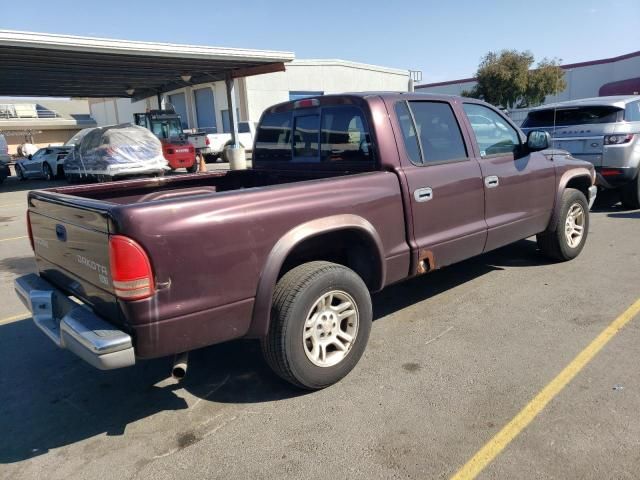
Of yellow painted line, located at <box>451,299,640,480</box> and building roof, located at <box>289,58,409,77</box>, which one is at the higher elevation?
building roof, located at <box>289,58,409,77</box>

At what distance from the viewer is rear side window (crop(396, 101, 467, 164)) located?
12.9ft

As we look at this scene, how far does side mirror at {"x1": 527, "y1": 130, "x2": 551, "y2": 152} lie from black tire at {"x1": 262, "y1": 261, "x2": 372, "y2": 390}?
263cm

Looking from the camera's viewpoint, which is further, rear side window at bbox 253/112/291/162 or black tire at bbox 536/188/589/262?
black tire at bbox 536/188/589/262

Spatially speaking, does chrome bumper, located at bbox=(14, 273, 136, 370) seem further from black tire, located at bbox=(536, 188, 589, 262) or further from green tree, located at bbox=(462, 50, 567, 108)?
green tree, located at bbox=(462, 50, 567, 108)

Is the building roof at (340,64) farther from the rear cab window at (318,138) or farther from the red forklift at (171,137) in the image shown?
the rear cab window at (318,138)

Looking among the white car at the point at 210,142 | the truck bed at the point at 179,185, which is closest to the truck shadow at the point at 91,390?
the truck bed at the point at 179,185

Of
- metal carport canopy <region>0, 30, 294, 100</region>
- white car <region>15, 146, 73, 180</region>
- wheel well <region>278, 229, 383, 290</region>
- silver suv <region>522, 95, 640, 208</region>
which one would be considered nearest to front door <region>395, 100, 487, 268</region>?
wheel well <region>278, 229, 383, 290</region>

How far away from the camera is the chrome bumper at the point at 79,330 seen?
8.23 feet

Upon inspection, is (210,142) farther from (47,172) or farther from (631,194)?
(631,194)

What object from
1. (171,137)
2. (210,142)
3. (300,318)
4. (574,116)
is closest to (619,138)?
(574,116)

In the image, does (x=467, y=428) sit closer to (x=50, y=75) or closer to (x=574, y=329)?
(x=574, y=329)

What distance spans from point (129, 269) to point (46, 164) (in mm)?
22207

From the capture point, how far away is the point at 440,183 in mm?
3959

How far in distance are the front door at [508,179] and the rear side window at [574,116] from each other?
3.49 metres
